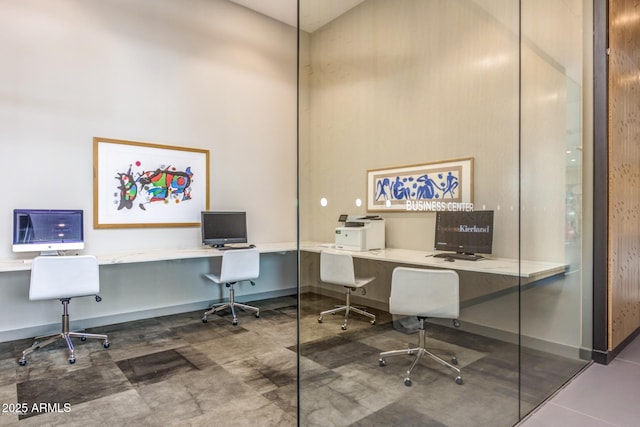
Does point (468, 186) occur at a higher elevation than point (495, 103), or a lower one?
lower

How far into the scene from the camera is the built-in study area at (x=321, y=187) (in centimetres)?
173

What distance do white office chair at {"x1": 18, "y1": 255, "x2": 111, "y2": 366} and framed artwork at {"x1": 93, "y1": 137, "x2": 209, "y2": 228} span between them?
894mm

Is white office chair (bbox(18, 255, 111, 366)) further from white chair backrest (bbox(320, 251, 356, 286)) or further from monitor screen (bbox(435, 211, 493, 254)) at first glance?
monitor screen (bbox(435, 211, 493, 254))

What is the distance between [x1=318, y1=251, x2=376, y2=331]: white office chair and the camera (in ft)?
5.39

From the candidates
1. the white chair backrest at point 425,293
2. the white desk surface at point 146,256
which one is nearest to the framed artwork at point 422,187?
the white chair backrest at point 425,293

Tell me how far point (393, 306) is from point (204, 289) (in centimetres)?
365

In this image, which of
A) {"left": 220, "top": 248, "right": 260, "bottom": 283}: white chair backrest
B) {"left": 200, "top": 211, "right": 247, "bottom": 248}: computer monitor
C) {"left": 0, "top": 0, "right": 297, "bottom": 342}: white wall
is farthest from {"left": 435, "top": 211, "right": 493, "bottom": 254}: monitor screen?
{"left": 200, "top": 211, "right": 247, "bottom": 248}: computer monitor

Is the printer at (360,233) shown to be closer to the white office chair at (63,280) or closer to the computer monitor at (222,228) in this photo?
the white office chair at (63,280)

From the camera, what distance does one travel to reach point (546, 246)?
2635 millimetres

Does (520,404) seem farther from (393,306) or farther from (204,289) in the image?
(204,289)

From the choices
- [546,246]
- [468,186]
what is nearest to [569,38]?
[546,246]

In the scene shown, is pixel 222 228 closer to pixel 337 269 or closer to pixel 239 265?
pixel 239 265

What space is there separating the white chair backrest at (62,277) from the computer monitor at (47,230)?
446 mm

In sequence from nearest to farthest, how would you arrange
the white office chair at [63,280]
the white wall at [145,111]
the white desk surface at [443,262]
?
the white desk surface at [443,262] < the white office chair at [63,280] < the white wall at [145,111]
